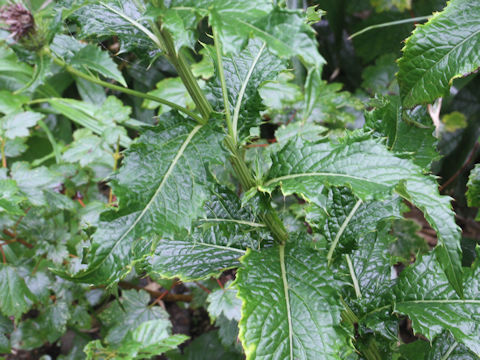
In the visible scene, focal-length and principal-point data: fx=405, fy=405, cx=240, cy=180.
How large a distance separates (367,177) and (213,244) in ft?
1.28

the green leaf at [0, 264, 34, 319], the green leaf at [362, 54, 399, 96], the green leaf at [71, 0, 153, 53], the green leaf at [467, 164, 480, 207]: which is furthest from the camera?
the green leaf at [362, 54, 399, 96]

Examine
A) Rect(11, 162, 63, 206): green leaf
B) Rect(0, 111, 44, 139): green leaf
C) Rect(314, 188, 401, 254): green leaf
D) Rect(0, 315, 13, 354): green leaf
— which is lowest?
Rect(0, 315, 13, 354): green leaf

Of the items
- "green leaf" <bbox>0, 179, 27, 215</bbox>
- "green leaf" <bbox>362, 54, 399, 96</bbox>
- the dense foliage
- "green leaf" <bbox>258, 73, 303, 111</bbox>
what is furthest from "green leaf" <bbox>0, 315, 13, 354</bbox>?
"green leaf" <bbox>362, 54, 399, 96</bbox>

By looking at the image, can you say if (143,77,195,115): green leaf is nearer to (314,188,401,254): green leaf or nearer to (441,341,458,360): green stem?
(314,188,401,254): green leaf

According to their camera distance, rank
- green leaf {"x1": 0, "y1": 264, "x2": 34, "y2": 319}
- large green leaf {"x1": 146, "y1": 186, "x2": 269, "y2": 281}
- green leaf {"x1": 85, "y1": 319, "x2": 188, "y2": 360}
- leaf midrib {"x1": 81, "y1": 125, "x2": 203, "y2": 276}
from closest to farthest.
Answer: leaf midrib {"x1": 81, "y1": 125, "x2": 203, "y2": 276} < large green leaf {"x1": 146, "y1": 186, "x2": 269, "y2": 281} < green leaf {"x1": 85, "y1": 319, "x2": 188, "y2": 360} < green leaf {"x1": 0, "y1": 264, "x2": 34, "y2": 319}

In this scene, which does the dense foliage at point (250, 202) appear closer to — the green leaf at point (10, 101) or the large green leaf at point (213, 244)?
the large green leaf at point (213, 244)

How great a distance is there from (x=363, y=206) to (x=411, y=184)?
0.27m

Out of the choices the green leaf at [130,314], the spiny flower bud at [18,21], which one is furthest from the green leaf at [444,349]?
the spiny flower bud at [18,21]

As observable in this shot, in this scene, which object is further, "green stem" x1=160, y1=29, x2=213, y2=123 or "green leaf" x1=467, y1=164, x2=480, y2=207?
"green leaf" x1=467, y1=164, x2=480, y2=207

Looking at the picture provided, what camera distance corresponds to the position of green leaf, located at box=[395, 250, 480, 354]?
77 cm

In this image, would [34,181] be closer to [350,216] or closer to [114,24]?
[114,24]

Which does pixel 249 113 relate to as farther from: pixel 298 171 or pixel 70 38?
→ pixel 70 38

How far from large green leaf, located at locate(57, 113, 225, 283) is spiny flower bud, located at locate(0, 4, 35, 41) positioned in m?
0.27

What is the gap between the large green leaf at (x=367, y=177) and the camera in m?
A: 0.61
